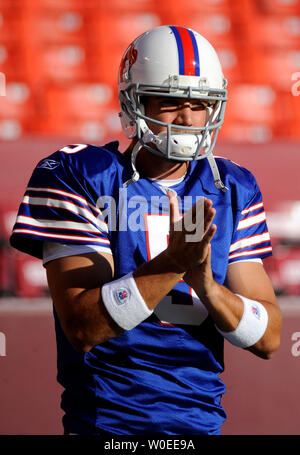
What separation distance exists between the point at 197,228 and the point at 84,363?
33cm

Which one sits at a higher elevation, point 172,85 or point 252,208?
point 172,85

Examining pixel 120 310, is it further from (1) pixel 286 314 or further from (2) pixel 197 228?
(1) pixel 286 314

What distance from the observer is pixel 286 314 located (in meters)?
1.83

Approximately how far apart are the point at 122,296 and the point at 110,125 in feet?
7.79

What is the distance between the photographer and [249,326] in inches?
45.1

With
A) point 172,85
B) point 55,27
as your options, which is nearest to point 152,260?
point 172,85

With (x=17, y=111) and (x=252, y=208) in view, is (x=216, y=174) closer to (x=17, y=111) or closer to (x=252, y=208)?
(x=252, y=208)

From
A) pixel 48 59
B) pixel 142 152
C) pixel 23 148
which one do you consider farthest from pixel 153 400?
pixel 48 59

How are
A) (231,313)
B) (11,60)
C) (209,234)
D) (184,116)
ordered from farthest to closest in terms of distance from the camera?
(11,60) → (184,116) → (231,313) → (209,234)

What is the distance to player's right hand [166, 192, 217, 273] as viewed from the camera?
100 centimetres

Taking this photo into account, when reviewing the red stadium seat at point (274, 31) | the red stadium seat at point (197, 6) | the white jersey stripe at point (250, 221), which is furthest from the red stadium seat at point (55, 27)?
the white jersey stripe at point (250, 221)

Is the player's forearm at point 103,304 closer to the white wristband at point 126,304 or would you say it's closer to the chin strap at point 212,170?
the white wristband at point 126,304

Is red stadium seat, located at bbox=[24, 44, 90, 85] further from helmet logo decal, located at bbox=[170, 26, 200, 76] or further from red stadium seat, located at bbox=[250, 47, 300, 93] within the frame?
helmet logo decal, located at bbox=[170, 26, 200, 76]

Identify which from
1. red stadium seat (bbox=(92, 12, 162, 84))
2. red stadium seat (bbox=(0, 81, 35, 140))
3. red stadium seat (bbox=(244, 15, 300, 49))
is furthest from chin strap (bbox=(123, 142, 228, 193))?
red stadium seat (bbox=(244, 15, 300, 49))
